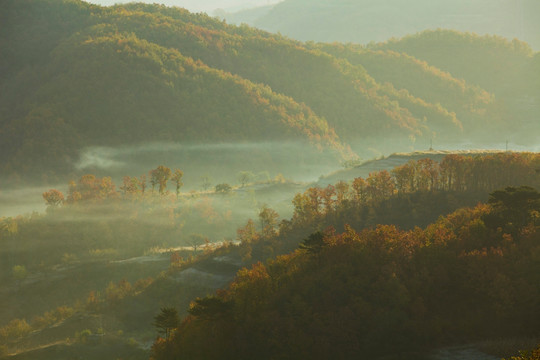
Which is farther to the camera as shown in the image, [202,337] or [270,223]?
[270,223]

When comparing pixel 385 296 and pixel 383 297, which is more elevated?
pixel 385 296

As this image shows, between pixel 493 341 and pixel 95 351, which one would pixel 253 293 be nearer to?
pixel 493 341

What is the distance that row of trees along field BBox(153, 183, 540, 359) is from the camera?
272 ft

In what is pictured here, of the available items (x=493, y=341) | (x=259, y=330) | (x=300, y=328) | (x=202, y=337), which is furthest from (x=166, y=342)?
(x=493, y=341)

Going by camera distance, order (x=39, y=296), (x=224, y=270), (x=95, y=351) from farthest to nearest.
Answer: (x=39, y=296)
(x=224, y=270)
(x=95, y=351)

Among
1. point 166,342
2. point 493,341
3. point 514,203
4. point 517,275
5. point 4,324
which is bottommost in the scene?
point 4,324

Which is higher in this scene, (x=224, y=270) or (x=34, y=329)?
(x=224, y=270)

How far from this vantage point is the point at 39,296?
185 meters

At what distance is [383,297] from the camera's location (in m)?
91.7

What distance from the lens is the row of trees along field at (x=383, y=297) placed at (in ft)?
272

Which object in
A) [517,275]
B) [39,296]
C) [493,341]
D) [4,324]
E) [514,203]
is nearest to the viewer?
[493,341]

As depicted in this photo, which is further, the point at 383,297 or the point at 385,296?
the point at 383,297

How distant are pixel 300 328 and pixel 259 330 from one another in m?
6.17

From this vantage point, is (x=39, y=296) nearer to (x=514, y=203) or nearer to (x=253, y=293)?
(x=253, y=293)
